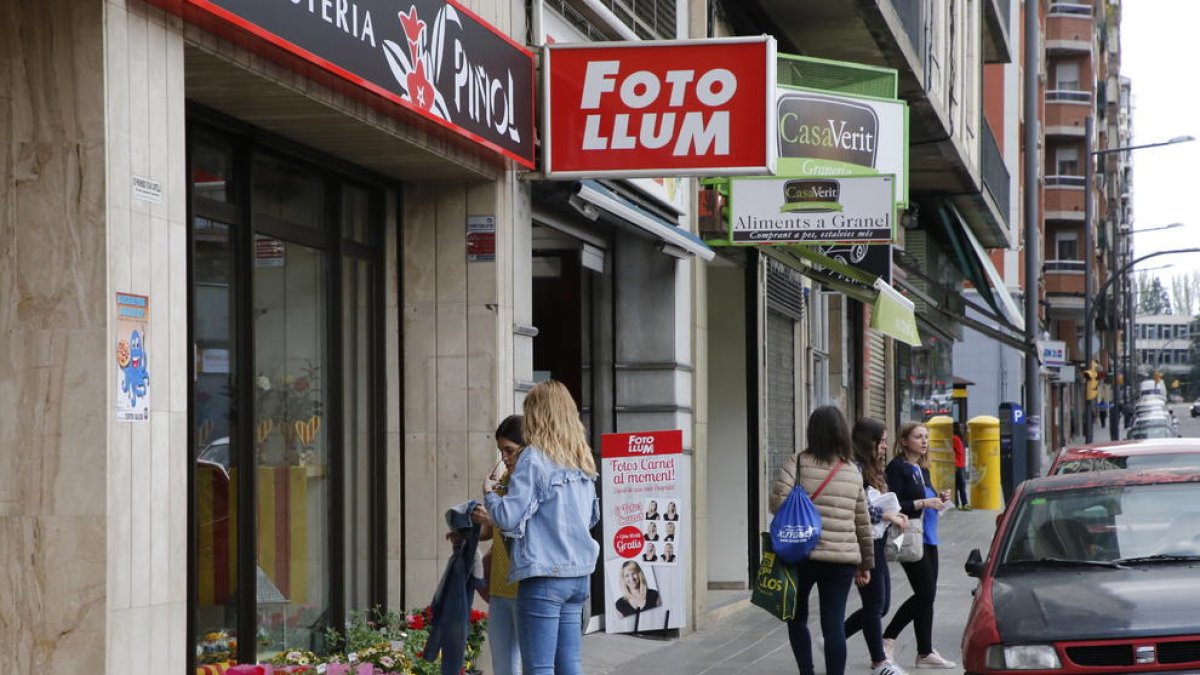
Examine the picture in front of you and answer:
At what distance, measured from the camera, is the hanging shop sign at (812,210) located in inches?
567

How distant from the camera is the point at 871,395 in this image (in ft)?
86.3

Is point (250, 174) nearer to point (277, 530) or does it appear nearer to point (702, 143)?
point (277, 530)

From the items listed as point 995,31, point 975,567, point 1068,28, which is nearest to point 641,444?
point 975,567

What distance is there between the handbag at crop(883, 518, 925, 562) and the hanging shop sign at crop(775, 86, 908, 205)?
3.61 m

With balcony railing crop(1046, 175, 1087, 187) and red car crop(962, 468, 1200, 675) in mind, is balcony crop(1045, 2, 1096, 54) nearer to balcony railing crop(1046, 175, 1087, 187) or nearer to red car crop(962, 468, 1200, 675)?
balcony railing crop(1046, 175, 1087, 187)

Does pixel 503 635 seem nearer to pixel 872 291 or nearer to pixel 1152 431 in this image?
pixel 872 291

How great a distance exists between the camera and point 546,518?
7289 mm

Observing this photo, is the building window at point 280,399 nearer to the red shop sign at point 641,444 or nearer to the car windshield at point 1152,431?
the red shop sign at point 641,444

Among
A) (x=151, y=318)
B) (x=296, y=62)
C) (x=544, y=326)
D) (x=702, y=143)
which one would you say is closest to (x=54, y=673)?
(x=151, y=318)

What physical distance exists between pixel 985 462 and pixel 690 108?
2161cm

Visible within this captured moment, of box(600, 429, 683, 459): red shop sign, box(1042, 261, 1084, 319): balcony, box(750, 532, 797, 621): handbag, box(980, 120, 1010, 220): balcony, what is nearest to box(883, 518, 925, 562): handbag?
box(750, 532, 797, 621): handbag

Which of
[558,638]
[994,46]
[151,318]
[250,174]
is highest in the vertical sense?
[994,46]

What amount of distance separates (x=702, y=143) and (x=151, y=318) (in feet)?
14.0

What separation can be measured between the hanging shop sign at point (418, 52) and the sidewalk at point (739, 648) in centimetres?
365
